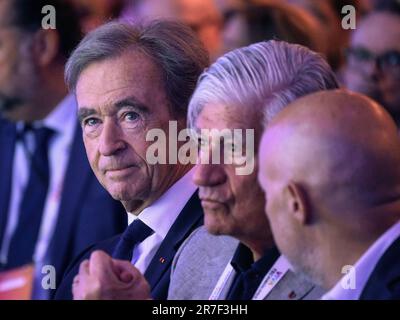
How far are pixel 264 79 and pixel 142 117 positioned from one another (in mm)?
550

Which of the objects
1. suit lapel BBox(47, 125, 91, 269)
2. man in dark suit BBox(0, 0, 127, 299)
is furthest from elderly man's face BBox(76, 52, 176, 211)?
suit lapel BBox(47, 125, 91, 269)

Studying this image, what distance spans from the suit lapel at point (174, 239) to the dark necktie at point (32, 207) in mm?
1669

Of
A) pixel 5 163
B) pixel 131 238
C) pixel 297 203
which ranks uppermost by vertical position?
pixel 297 203

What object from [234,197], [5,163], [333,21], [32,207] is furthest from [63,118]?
[234,197]

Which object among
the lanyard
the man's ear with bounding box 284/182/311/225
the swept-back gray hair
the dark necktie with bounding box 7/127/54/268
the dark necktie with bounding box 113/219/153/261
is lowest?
the dark necktie with bounding box 7/127/54/268

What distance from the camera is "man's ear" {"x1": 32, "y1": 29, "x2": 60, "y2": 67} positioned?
528 cm

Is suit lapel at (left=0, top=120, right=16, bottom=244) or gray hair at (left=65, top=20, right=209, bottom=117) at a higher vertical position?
gray hair at (left=65, top=20, right=209, bottom=117)

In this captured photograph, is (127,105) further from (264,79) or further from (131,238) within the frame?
(264,79)

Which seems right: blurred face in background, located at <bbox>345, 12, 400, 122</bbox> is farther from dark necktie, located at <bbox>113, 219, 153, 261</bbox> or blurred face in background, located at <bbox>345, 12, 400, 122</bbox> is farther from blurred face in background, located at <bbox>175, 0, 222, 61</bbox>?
dark necktie, located at <bbox>113, 219, 153, 261</bbox>

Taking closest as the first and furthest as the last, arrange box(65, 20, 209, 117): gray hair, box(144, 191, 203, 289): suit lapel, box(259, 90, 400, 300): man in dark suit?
box(259, 90, 400, 300): man in dark suit
box(144, 191, 203, 289): suit lapel
box(65, 20, 209, 117): gray hair

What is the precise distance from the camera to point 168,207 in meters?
3.37

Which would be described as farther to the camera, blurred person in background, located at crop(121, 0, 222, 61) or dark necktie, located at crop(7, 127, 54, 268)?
blurred person in background, located at crop(121, 0, 222, 61)

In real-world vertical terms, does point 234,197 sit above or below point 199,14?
below

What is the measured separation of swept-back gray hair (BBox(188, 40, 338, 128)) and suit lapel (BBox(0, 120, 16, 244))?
2279 mm
